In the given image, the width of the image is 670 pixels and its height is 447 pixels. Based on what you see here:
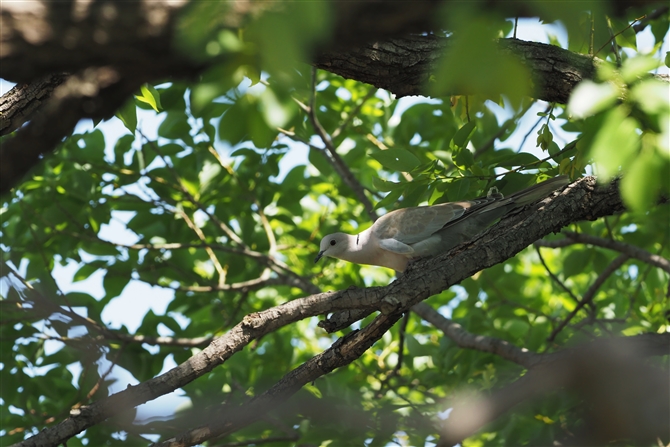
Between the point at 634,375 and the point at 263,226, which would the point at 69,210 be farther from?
the point at 634,375

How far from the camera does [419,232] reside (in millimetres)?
4738

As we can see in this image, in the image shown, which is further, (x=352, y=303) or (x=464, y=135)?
(x=464, y=135)

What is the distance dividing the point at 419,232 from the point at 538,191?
1.20m

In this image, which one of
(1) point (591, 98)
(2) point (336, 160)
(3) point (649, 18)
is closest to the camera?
(1) point (591, 98)

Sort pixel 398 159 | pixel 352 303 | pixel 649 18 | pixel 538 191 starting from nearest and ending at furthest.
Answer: pixel 352 303 → pixel 398 159 → pixel 538 191 → pixel 649 18

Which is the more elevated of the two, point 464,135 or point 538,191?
point 464,135

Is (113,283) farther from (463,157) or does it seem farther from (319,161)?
(463,157)

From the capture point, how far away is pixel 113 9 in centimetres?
158

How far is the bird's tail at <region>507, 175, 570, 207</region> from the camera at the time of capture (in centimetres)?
364

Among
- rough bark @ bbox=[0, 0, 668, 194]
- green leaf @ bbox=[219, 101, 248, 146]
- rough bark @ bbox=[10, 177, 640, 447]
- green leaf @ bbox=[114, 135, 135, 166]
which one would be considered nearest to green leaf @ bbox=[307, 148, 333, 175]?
green leaf @ bbox=[114, 135, 135, 166]

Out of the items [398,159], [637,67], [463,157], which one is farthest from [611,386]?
[637,67]

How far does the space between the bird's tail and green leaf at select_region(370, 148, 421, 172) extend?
0.73 meters

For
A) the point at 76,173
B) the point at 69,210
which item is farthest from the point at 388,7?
A: the point at 69,210

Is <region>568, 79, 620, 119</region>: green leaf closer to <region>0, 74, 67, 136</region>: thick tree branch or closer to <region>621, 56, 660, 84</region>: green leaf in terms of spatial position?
<region>621, 56, 660, 84</region>: green leaf
